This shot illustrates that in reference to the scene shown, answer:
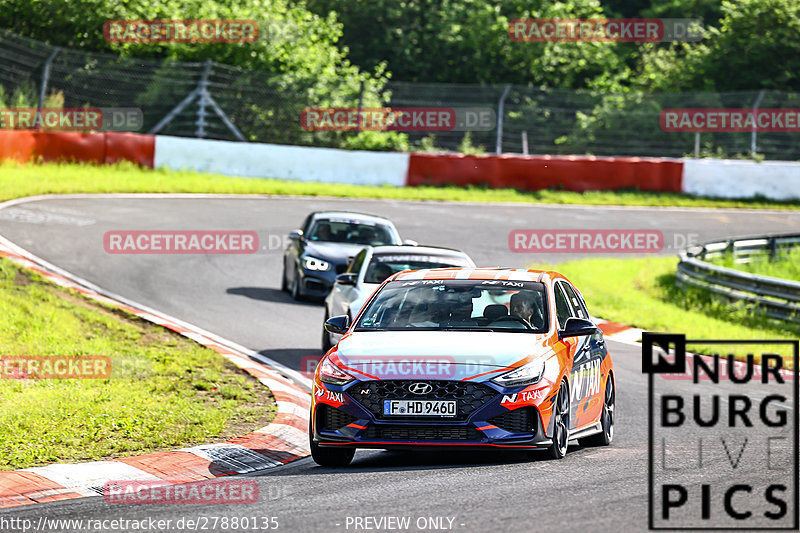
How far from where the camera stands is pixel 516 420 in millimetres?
8078

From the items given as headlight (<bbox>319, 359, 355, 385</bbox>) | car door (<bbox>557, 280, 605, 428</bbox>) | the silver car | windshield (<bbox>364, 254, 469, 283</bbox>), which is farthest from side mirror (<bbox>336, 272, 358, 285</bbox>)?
headlight (<bbox>319, 359, 355, 385</bbox>)

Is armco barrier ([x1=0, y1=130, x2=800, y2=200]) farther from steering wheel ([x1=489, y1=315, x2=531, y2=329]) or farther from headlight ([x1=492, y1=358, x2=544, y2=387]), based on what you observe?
headlight ([x1=492, y1=358, x2=544, y2=387])

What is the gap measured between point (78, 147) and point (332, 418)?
78.6 ft

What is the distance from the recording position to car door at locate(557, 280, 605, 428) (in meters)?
8.98

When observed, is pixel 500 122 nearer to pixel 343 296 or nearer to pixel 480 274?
pixel 343 296

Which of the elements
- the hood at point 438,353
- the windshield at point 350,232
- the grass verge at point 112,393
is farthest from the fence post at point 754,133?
the hood at point 438,353

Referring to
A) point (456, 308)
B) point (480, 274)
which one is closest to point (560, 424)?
point (456, 308)

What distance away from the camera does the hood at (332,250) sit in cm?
1827

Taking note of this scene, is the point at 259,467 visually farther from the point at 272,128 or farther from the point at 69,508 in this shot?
the point at 272,128

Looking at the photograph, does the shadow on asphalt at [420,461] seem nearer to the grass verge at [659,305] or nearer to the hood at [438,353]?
the hood at [438,353]

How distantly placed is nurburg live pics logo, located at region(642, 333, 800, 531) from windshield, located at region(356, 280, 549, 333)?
92 centimetres

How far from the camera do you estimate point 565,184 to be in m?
33.9

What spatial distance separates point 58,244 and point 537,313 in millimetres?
14020

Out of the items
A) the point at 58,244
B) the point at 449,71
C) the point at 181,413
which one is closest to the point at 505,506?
the point at 181,413
